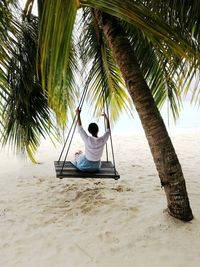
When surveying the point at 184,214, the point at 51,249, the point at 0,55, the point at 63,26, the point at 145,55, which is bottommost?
the point at 51,249

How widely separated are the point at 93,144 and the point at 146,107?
1104 mm

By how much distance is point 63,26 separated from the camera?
99 cm

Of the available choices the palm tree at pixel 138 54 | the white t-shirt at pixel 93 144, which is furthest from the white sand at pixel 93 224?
the white t-shirt at pixel 93 144

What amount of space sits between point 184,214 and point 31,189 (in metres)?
2.69

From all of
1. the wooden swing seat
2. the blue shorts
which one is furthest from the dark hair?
the wooden swing seat

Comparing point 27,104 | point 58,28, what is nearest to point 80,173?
point 27,104

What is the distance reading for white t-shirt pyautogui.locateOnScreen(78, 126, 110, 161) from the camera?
3892 mm

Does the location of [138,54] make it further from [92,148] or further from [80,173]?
[80,173]

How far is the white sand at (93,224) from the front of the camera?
3014 millimetres

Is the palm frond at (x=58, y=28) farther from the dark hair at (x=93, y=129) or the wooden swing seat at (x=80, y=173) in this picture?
the dark hair at (x=93, y=129)

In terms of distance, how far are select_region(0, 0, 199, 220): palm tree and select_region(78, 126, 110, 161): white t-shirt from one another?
61 centimetres

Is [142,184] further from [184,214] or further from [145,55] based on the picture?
[145,55]

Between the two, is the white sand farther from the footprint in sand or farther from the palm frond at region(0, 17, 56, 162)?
the palm frond at region(0, 17, 56, 162)

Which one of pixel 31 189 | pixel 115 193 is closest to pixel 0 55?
pixel 115 193
